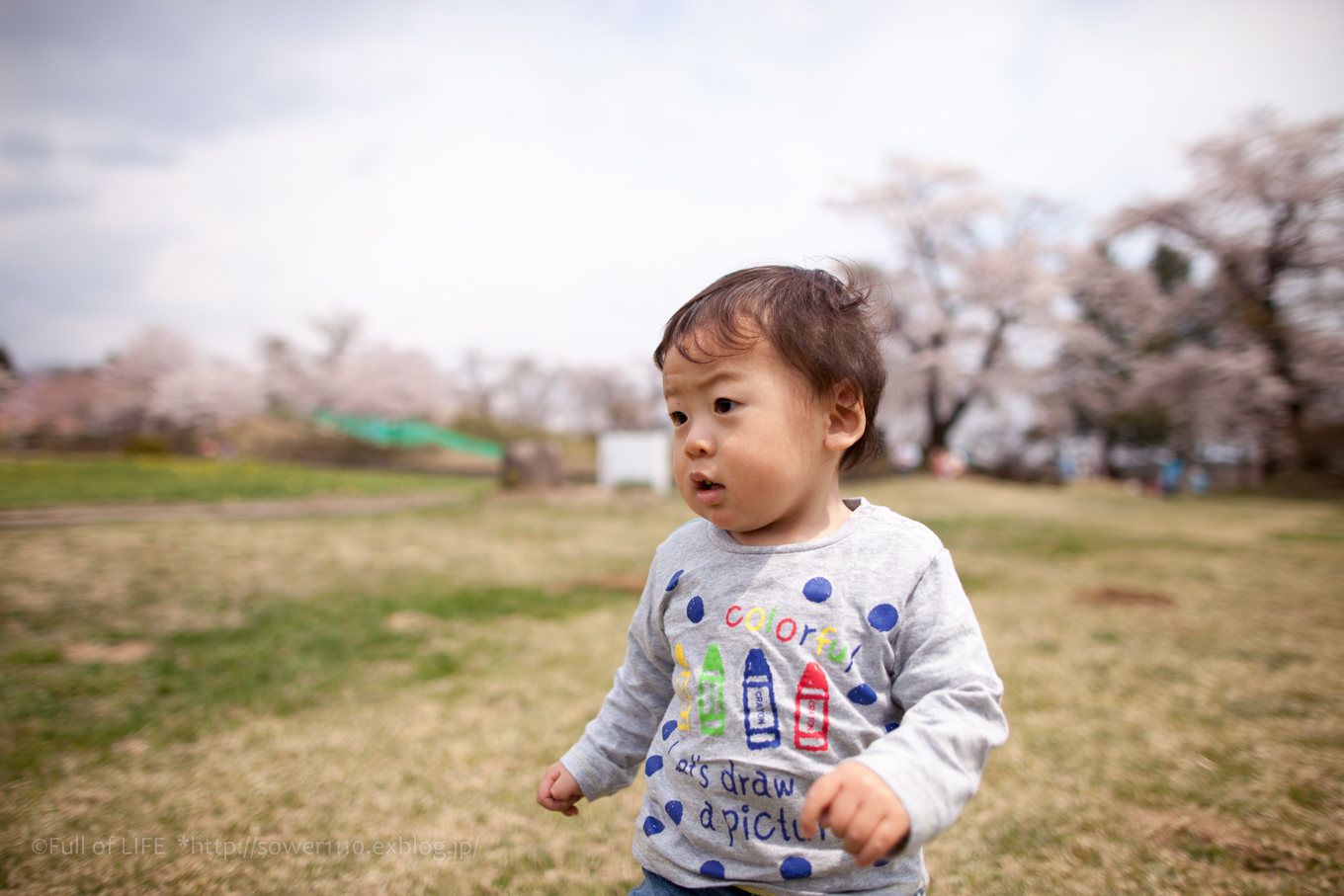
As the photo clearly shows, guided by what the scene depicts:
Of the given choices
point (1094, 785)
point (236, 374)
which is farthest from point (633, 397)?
point (1094, 785)

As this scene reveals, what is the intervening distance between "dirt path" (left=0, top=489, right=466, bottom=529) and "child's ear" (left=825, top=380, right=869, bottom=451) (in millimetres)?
9852

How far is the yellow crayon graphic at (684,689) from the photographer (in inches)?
51.0

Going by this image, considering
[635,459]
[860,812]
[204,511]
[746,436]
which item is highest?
[746,436]

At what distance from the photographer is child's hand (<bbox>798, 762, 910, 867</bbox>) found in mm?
926

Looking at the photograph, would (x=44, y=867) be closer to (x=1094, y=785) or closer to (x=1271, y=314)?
(x=1094, y=785)

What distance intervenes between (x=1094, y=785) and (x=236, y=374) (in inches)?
1598

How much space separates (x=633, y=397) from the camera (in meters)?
40.9

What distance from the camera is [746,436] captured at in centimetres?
124

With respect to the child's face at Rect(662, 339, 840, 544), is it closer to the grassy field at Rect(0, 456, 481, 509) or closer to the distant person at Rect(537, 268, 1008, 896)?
the distant person at Rect(537, 268, 1008, 896)

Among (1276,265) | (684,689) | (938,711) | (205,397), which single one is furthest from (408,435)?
(938,711)

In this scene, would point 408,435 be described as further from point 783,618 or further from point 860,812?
point 860,812

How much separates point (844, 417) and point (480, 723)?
7.80 ft

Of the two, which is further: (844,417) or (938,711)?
(844,417)

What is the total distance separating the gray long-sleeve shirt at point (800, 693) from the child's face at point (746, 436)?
112 millimetres
